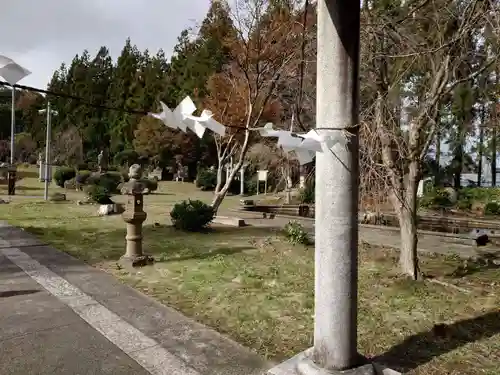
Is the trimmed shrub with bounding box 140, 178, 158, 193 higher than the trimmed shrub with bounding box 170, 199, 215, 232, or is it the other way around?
the trimmed shrub with bounding box 140, 178, 158, 193

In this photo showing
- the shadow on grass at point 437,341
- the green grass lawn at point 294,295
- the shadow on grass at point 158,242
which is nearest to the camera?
the shadow on grass at point 437,341

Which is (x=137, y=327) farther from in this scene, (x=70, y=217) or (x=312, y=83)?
(x=70, y=217)

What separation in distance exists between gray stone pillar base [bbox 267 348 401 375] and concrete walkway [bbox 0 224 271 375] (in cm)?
39

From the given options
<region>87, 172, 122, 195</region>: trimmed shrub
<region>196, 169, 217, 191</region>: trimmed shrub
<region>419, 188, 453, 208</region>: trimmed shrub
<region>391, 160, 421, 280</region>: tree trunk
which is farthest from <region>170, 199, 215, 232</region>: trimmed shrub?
<region>196, 169, 217, 191</region>: trimmed shrub

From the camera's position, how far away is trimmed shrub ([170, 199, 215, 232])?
9641 mm

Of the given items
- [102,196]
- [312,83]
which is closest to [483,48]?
[312,83]

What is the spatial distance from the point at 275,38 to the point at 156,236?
5775 mm

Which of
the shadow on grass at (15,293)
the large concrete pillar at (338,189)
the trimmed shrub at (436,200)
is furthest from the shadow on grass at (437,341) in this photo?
the trimmed shrub at (436,200)

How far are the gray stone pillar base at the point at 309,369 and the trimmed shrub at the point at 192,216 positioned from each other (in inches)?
285

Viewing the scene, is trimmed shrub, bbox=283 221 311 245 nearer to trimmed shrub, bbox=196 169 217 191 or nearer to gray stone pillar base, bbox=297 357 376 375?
gray stone pillar base, bbox=297 357 376 375

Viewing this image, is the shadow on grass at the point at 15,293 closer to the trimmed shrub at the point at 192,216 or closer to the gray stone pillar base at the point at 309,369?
the gray stone pillar base at the point at 309,369

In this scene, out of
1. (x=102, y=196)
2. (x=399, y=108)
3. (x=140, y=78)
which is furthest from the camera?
(x=140, y=78)

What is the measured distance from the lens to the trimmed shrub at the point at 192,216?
9.64 metres

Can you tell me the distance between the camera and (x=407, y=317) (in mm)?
4133
